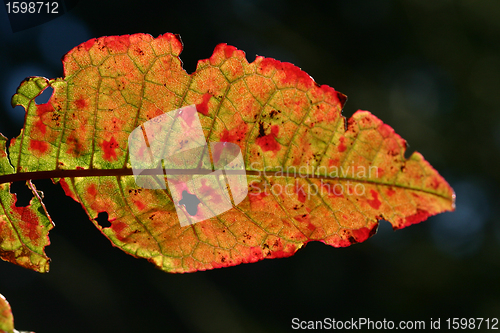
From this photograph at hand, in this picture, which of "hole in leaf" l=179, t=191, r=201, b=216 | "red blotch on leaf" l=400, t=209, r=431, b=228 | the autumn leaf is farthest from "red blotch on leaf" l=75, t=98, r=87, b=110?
"red blotch on leaf" l=400, t=209, r=431, b=228

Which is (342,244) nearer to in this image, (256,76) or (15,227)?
(256,76)

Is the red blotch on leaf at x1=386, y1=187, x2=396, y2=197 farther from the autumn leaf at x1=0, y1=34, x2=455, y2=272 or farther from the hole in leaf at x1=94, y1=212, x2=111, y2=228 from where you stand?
the hole in leaf at x1=94, y1=212, x2=111, y2=228

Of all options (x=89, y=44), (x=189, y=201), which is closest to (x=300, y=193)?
(x=189, y=201)

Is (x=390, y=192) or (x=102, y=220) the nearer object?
(x=390, y=192)

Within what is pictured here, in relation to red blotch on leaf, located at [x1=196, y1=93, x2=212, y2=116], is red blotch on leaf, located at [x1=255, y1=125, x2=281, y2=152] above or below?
below

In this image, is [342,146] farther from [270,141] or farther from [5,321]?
[5,321]

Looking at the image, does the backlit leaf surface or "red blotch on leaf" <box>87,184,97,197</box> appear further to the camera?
"red blotch on leaf" <box>87,184,97,197</box>

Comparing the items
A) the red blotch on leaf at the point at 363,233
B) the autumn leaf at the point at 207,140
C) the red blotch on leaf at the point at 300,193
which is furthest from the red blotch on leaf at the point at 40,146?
the red blotch on leaf at the point at 363,233
